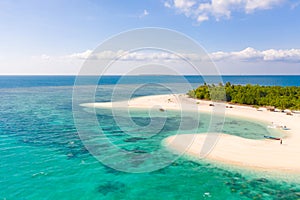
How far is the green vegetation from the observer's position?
64812mm

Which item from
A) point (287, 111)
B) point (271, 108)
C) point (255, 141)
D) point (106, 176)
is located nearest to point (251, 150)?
point (255, 141)

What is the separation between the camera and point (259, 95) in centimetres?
7169

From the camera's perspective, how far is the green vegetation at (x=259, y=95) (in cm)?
6481

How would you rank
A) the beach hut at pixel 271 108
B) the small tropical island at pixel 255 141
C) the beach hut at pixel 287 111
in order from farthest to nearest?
the beach hut at pixel 271 108 < the beach hut at pixel 287 111 < the small tropical island at pixel 255 141

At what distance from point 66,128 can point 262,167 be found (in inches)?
1367

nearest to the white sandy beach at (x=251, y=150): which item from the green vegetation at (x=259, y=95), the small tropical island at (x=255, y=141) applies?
the small tropical island at (x=255, y=141)

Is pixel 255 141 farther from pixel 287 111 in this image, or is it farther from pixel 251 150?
pixel 287 111

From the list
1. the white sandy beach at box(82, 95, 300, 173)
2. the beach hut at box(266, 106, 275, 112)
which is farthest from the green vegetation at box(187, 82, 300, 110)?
the white sandy beach at box(82, 95, 300, 173)

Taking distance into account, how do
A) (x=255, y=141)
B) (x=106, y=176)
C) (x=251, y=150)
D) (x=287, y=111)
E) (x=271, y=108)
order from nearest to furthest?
(x=106, y=176)
(x=251, y=150)
(x=255, y=141)
(x=287, y=111)
(x=271, y=108)

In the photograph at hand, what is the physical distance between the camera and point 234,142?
35.9 meters

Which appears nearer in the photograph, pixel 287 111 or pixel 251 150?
pixel 251 150

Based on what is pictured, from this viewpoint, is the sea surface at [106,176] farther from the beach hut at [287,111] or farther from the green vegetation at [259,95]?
the green vegetation at [259,95]

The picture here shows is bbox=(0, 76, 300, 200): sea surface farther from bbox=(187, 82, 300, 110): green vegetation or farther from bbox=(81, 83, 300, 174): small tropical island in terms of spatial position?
bbox=(187, 82, 300, 110): green vegetation

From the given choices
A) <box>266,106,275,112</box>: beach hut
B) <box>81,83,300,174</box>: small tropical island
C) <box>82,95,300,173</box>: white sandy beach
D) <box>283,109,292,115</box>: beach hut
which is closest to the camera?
<box>82,95,300,173</box>: white sandy beach
